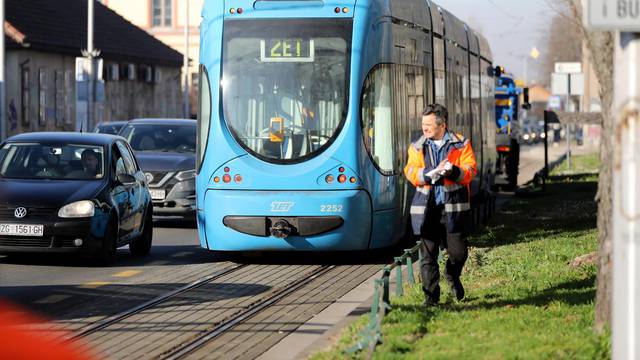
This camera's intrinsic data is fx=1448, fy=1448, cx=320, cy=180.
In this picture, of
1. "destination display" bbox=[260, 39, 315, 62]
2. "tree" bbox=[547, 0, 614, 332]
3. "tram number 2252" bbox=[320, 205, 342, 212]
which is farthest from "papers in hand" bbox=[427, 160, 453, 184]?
"destination display" bbox=[260, 39, 315, 62]

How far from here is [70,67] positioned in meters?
56.1

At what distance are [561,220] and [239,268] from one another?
27.5 ft

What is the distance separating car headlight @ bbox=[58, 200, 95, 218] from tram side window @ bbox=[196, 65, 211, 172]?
1395mm

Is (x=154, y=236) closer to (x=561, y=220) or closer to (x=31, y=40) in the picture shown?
(x=561, y=220)

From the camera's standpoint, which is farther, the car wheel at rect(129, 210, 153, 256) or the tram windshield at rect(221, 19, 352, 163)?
the car wheel at rect(129, 210, 153, 256)

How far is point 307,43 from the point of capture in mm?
16031

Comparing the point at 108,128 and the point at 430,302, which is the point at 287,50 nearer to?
the point at 430,302

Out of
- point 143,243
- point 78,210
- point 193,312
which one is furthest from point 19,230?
point 193,312

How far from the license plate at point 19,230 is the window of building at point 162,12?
2743 inches

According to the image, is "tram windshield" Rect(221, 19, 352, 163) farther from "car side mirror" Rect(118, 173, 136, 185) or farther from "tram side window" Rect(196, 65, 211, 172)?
"car side mirror" Rect(118, 173, 136, 185)

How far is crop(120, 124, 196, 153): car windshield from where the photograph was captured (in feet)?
76.5

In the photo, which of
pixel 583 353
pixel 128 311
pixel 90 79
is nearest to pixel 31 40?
pixel 90 79

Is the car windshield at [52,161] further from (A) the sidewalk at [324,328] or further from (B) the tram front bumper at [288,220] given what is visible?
(A) the sidewalk at [324,328]

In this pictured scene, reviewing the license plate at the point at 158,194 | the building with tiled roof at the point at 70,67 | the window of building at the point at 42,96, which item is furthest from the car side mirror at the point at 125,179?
the window of building at the point at 42,96
